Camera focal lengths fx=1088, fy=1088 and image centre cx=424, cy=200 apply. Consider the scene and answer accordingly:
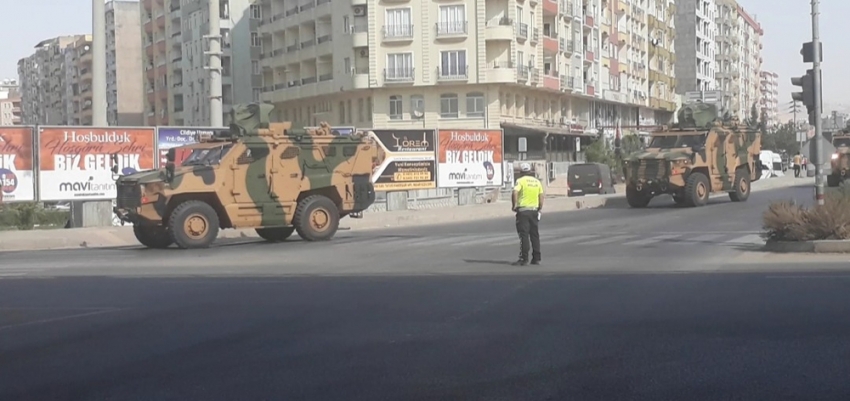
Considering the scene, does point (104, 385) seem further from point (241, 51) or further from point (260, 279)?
point (241, 51)

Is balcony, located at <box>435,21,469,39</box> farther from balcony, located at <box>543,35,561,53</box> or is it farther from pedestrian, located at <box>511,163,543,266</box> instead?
pedestrian, located at <box>511,163,543,266</box>

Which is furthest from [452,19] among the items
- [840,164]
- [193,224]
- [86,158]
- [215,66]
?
[193,224]

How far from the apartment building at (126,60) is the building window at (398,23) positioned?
46650mm

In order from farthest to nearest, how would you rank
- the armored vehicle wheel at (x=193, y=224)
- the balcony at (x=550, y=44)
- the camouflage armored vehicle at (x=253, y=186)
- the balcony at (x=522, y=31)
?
the balcony at (x=550, y=44)
the balcony at (x=522, y=31)
the camouflage armored vehicle at (x=253, y=186)
the armored vehicle wheel at (x=193, y=224)

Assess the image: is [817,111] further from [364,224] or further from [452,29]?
[452,29]

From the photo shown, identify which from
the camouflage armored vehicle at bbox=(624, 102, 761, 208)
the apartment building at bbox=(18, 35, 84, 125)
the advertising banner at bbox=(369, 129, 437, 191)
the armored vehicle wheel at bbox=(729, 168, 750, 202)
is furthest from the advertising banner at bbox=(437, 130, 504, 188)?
the apartment building at bbox=(18, 35, 84, 125)

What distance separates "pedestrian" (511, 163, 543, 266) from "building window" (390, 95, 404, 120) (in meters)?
48.8

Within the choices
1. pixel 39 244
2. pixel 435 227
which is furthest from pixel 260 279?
pixel 435 227

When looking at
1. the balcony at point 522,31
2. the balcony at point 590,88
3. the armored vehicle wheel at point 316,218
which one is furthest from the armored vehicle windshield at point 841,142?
the balcony at point 590,88

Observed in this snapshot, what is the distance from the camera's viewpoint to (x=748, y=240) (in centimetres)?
2052

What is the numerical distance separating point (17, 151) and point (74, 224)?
7.54 ft

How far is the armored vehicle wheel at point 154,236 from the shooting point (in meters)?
21.9

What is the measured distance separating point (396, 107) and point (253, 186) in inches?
1700

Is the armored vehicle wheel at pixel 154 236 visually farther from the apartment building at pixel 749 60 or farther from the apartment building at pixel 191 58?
the apartment building at pixel 749 60
